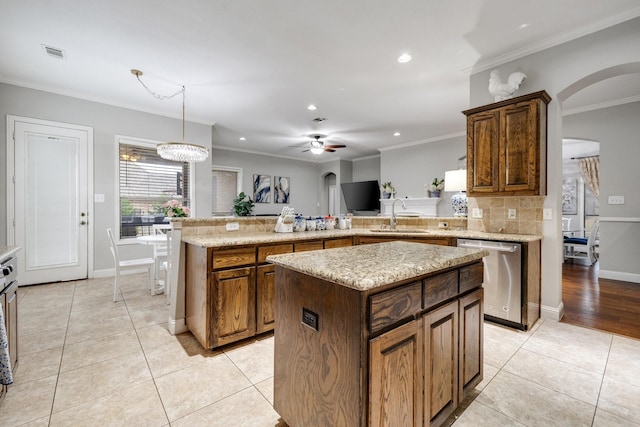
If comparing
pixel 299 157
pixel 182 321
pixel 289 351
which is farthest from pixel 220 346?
pixel 299 157

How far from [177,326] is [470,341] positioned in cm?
236

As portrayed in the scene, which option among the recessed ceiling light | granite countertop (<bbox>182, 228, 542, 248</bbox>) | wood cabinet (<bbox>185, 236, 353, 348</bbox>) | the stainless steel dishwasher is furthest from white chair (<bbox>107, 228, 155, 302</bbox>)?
the recessed ceiling light

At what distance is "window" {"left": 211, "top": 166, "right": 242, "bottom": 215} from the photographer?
789cm

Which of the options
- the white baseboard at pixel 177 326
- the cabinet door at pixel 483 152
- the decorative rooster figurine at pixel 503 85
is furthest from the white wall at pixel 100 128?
the decorative rooster figurine at pixel 503 85

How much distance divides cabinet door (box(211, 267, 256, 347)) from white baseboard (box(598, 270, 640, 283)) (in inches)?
210

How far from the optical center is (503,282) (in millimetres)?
2650

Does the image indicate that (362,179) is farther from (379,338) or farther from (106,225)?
(379,338)

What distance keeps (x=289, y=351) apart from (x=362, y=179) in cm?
821

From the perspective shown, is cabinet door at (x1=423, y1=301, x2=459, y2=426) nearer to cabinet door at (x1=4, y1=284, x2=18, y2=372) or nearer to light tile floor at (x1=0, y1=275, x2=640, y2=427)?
light tile floor at (x1=0, y1=275, x2=640, y2=427)

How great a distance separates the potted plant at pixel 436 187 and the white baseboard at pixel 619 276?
301 centimetres

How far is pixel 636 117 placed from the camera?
4.19 m

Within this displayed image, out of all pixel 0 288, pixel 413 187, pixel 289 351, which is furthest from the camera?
pixel 413 187

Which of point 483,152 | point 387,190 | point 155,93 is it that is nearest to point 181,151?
point 155,93

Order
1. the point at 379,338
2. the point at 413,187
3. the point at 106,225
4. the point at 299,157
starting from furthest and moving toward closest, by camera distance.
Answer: the point at 299,157 → the point at 413,187 → the point at 106,225 → the point at 379,338
